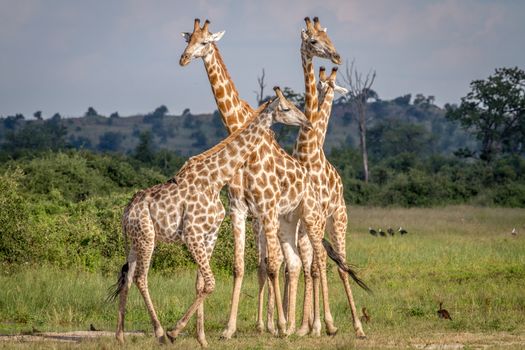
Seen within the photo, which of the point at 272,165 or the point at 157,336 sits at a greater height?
the point at 272,165

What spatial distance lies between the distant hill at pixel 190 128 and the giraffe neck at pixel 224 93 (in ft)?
231

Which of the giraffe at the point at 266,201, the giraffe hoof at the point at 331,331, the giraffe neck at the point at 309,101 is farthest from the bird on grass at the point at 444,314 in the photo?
the giraffe neck at the point at 309,101

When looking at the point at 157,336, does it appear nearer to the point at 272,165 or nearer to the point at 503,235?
the point at 272,165

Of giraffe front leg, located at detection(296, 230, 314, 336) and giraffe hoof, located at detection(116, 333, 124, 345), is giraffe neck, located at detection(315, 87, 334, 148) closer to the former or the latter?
giraffe front leg, located at detection(296, 230, 314, 336)

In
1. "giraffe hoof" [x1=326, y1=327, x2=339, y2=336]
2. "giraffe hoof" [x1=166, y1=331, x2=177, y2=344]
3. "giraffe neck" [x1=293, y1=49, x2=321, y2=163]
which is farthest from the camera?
"giraffe neck" [x1=293, y1=49, x2=321, y2=163]

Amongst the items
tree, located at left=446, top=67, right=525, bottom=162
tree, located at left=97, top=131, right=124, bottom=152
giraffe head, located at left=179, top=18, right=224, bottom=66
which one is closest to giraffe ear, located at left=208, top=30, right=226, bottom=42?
giraffe head, located at left=179, top=18, right=224, bottom=66

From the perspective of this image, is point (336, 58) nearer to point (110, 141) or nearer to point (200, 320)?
point (200, 320)

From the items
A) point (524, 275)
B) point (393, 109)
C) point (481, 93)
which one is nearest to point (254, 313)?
point (524, 275)

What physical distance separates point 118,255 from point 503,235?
11301mm

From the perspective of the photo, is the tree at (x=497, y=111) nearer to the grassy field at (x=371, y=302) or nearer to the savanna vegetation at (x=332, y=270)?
the savanna vegetation at (x=332, y=270)

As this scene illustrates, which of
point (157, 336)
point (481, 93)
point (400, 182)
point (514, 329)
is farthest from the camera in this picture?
point (481, 93)

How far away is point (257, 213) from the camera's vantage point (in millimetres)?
10602

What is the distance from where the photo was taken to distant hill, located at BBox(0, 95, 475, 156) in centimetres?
8894

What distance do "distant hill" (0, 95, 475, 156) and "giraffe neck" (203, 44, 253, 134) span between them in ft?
231
